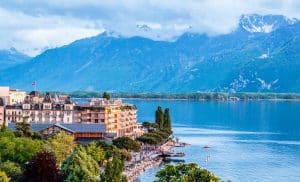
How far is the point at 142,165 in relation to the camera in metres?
97.1

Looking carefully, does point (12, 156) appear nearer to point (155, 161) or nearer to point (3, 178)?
point (3, 178)

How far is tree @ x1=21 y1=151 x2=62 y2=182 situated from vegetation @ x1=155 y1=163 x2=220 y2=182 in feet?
42.7

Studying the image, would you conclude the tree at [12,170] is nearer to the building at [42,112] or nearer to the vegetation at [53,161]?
the vegetation at [53,161]

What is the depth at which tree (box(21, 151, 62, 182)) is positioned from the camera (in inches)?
2108

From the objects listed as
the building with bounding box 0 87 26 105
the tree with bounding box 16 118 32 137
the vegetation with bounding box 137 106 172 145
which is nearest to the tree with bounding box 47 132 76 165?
the tree with bounding box 16 118 32 137

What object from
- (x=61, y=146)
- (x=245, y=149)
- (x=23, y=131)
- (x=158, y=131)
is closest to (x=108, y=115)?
(x=158, y=131)

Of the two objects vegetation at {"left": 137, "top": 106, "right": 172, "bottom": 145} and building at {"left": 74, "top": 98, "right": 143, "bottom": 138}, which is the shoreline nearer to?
vegetation at {"left": 137, "top": 106, "right": 172, "bottom": 145}

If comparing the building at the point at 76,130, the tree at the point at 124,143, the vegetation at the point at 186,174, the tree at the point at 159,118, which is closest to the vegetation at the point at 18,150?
the building at the point at 76,130

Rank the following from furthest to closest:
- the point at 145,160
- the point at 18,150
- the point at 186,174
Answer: the point at 145,160 → the point at 18,150 → the point at 186,174

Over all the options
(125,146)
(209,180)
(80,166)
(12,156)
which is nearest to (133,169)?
(125,146)

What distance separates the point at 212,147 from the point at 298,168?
2983cm

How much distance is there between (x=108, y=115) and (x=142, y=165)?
22.6 metres

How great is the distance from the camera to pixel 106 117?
384 ft

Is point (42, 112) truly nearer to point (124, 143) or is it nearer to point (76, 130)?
point (76, 130)
